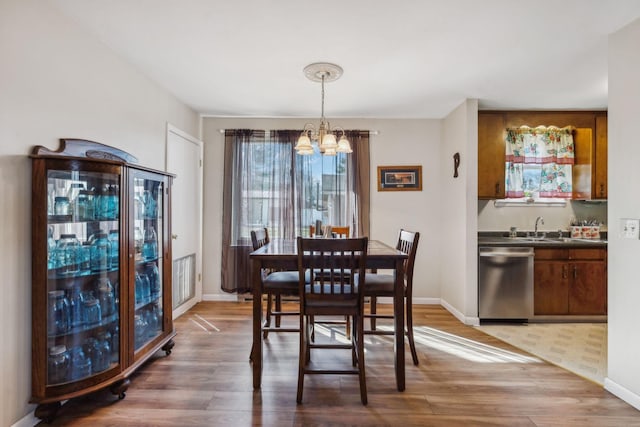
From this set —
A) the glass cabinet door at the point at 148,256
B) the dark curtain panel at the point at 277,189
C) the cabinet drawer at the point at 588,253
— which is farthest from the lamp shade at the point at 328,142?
the cabinet drawer at the point at 588,253

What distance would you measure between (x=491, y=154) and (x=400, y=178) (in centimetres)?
110

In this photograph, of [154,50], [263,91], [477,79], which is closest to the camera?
[154,50]

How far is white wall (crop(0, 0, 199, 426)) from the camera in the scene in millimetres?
1703

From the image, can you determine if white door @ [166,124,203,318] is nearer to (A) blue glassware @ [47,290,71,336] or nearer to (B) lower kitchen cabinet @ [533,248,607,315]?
(A) blue glassware @ [47,290,71,336]

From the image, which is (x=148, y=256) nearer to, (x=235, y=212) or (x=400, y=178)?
(x=235, y=212)

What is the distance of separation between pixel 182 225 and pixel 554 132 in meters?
4.66

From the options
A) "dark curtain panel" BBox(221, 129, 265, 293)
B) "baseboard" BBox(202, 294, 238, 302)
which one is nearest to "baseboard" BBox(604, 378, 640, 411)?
"dark curtain panel" BBox(221, 129, 265, 293)

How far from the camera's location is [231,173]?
14.2 feet

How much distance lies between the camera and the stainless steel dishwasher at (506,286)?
141 inches

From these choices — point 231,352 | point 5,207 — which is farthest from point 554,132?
point 5,207

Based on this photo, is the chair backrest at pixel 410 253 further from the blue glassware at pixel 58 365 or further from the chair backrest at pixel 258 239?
the blue glassware at pixel 58 365

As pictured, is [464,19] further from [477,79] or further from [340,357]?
[340,357]

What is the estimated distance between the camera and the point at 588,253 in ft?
11.9

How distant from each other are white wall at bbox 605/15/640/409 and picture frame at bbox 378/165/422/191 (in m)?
2.23
